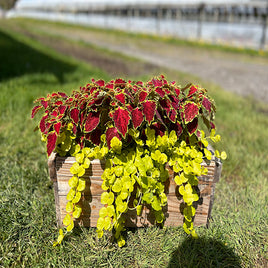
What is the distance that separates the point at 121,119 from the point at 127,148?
8.9 inches

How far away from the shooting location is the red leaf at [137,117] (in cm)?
131

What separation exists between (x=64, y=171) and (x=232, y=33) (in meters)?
15.7

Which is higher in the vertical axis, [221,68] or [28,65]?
[28,65]

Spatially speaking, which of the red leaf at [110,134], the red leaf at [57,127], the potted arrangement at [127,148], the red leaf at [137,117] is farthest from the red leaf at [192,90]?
the red leaf at [57,127]

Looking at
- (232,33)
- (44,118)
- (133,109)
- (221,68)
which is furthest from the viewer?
(232,33)

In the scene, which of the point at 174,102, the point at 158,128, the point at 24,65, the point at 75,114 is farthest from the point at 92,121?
the point at 24,65

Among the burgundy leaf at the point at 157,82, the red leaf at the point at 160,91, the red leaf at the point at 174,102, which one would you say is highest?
the burgundy leaf at the point at 157,82

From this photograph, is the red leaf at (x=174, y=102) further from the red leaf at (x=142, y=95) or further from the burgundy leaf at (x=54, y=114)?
the burgundy leaf at (x=54, y=114)

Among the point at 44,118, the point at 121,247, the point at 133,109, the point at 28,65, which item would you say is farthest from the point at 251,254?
the point at 28,65

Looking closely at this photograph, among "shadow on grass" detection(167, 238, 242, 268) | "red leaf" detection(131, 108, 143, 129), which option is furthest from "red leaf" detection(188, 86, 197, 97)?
"shadow on grass" detection(167, 238, 242, 268)

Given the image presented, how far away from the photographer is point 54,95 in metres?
1.58

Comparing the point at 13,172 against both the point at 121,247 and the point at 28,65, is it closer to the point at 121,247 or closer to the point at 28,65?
the point at 121,247

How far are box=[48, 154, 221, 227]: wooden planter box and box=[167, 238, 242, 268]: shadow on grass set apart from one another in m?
0.13

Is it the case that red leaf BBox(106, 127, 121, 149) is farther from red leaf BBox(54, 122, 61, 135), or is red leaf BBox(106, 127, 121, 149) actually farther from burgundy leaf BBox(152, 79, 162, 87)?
burgundy leaf BBox(152, 79, 162, 87)
